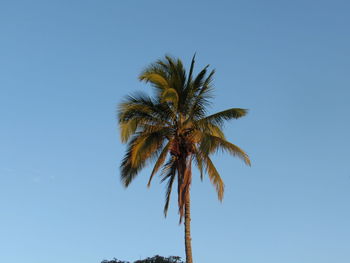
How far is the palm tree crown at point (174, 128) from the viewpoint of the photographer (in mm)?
21906

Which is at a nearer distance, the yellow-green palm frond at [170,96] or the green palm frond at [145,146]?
the yellow-green palm frond at [170,96]

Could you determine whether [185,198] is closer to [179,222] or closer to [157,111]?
[179,222]

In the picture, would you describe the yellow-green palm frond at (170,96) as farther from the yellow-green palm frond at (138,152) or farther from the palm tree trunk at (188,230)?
the palm tree trunk at (188,230)

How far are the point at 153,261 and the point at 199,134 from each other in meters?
17.9

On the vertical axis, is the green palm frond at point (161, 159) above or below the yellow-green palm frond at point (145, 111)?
below

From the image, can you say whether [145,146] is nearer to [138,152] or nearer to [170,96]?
[138,152]

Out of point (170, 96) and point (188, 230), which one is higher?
point (170, 96)

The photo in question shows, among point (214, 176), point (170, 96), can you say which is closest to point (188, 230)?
point (214, 176)

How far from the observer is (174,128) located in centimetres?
2258

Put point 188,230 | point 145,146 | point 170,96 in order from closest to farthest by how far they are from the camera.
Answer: point 188,230 < point 170,96 < point 145,146

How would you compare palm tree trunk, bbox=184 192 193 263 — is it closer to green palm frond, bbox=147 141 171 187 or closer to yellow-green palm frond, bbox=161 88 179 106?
green palm frond, bbox=147 141 171 187

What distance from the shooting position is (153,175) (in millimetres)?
22203

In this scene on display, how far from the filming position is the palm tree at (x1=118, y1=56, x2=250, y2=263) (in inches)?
860

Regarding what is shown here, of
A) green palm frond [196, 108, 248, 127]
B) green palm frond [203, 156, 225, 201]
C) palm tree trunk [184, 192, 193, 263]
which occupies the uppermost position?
green palm frond [196, 108, 248, 127]
